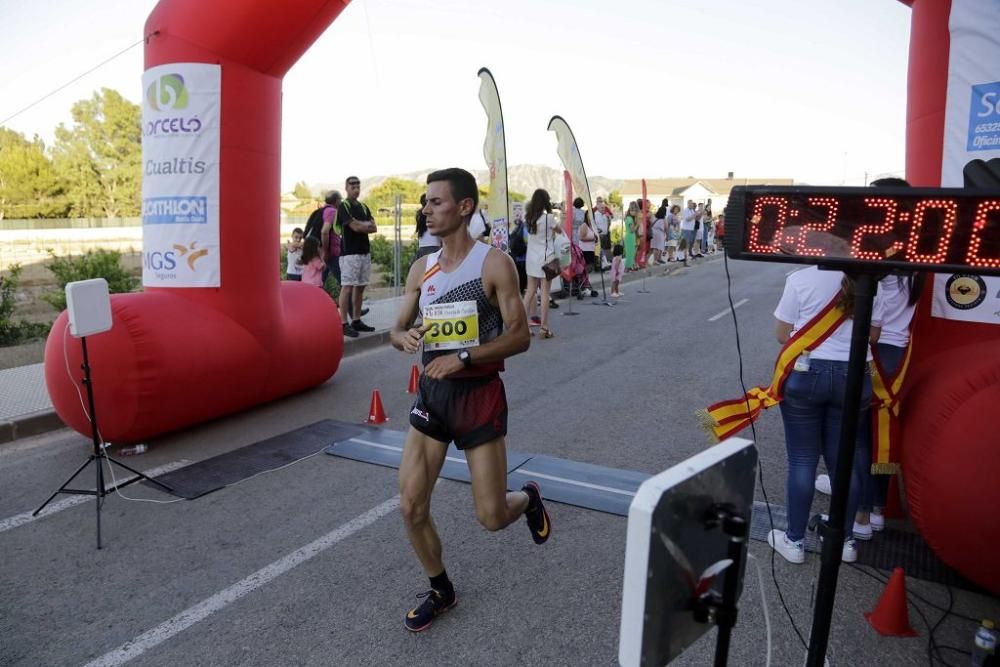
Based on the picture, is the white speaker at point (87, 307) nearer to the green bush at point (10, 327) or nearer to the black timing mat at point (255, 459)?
the black timing mat at point (255, 459)

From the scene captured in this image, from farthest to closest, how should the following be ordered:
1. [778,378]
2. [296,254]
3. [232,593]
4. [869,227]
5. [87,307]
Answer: [296,254] < [87,307] < [778,378] < [232,593] < [869,227]

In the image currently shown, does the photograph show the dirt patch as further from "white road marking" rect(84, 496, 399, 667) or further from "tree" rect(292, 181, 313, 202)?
"tree" rect(292, 181, 313, 202)

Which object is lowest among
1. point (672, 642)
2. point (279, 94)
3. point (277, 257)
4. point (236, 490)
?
point (236, 490)

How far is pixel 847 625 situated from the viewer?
10.1 ft

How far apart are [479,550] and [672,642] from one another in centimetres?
240

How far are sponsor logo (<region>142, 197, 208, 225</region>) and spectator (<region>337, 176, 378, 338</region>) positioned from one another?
3805mm

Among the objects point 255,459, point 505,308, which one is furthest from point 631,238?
point 505,308

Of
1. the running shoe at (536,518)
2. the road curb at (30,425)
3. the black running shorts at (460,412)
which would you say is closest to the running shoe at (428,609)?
the running shoe at (536,518)

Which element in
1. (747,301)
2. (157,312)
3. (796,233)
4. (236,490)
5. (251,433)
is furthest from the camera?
(747,301)

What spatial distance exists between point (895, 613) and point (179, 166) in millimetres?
5747

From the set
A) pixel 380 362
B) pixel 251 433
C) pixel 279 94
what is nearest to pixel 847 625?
pixel 251 433

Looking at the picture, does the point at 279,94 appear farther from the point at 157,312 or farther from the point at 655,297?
the point at 655,297

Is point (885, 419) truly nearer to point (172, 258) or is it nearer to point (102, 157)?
point (172, 258)

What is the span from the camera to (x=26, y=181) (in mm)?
51906
